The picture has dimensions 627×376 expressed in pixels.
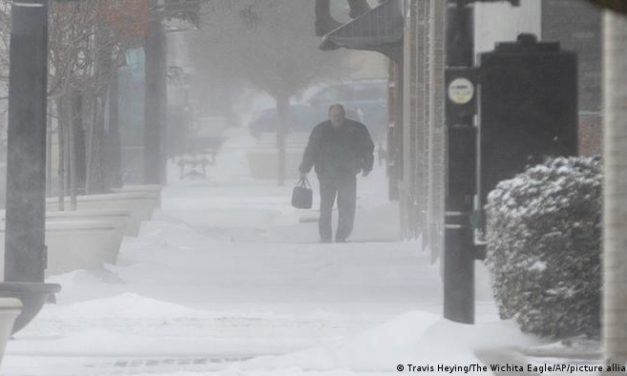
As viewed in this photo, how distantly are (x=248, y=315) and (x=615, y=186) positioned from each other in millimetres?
6283

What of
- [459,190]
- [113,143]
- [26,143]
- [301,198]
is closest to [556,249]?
[459,190]

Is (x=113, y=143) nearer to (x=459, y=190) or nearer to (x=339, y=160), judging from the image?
(x=339, y=160)

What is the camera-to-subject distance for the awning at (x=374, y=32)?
69.6ft

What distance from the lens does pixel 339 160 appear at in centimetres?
2014

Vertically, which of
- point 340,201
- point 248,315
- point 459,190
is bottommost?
point 248,315

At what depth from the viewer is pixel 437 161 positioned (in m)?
15.5

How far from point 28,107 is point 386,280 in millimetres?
4831

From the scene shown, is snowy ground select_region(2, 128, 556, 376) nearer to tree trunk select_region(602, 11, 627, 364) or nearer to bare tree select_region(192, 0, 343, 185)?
tree trunk select_region(602, 11, 627, 364)

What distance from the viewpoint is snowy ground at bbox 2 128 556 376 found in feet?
27.7

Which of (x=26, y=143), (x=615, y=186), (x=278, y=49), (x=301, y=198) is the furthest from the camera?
(x=278, y=49)

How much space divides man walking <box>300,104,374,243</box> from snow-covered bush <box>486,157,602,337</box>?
11.9 metres

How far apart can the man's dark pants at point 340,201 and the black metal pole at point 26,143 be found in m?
9.64

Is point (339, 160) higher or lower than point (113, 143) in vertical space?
lower

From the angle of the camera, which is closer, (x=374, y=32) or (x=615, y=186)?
(x=615, y=186)
